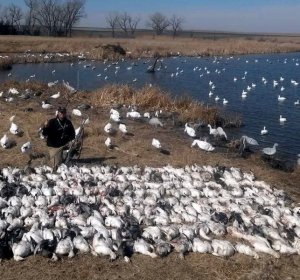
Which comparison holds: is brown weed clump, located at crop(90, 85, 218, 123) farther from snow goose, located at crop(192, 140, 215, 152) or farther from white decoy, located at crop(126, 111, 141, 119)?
snow goose, located at crop(192, 140, 215, 152)

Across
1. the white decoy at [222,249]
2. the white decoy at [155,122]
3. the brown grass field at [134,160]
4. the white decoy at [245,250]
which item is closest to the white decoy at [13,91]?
the brown grass field at [134,160]

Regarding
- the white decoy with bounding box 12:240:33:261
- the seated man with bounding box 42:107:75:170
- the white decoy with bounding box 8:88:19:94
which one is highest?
the seated man with bounding box 42:107:75:170

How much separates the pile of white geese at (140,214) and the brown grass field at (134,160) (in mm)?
213

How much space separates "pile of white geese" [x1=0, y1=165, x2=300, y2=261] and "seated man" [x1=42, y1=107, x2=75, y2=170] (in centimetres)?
47

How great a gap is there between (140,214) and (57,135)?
155 inches

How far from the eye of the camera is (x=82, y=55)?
5609 centimetres

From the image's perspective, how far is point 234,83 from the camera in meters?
35.2

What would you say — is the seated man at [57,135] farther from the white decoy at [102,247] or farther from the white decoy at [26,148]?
the white decoy at [102,247]

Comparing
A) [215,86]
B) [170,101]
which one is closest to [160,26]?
[215,86]

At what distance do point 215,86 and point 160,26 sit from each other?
103931 millimetres

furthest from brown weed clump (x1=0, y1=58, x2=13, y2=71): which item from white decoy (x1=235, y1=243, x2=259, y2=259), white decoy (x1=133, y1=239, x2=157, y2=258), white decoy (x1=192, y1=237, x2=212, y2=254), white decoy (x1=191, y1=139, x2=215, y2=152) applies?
white decoy (x1=235, y1=243, x2=259, y2=259)

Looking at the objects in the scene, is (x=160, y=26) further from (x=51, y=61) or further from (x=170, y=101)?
(x=170, y=101)

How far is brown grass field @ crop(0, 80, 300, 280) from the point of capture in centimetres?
751

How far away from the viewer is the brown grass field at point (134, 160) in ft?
24.6
